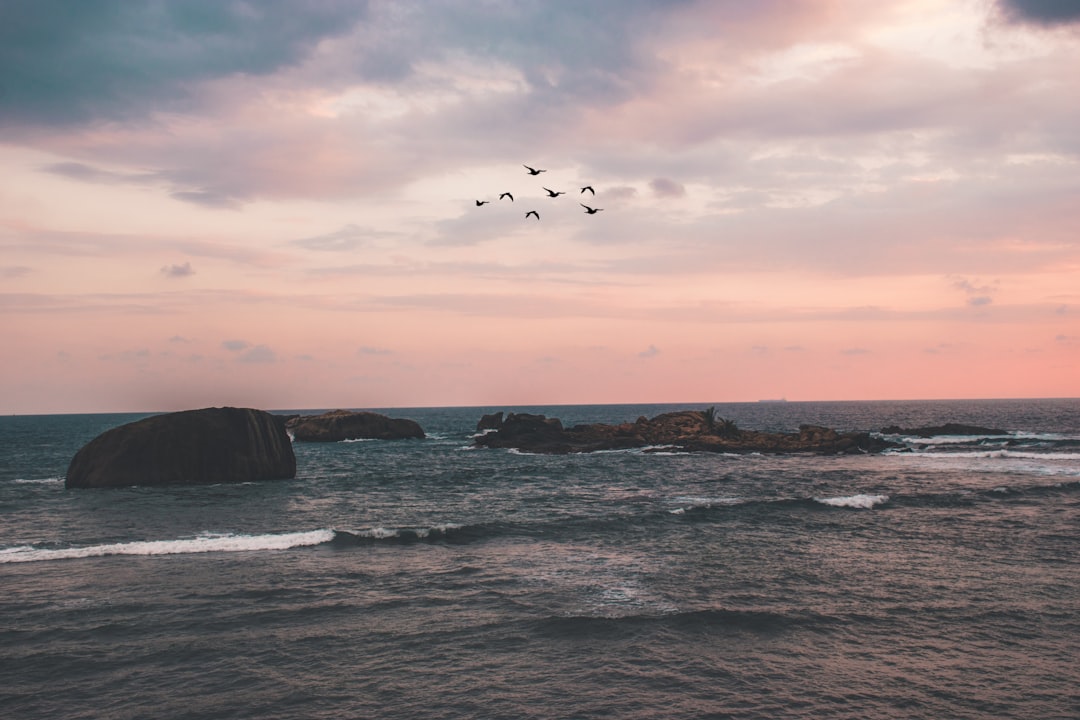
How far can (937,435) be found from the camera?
98750mm

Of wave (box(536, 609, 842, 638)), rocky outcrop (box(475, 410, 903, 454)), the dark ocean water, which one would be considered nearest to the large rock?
the dark ocean water

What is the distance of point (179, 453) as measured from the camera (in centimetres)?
4803

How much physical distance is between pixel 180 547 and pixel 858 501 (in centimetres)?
3374

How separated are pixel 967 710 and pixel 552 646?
8600mm

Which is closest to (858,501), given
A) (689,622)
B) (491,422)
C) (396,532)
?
(689,622)

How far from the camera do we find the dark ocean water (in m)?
14.2

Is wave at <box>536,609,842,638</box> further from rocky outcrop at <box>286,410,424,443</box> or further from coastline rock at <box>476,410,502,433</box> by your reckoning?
rocky outcrop at <box>286,410,424,443</box>

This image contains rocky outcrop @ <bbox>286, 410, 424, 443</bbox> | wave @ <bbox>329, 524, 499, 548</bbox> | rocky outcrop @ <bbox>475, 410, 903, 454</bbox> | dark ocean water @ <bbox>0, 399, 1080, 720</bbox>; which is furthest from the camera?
rocky outcrop @ <bbox>286, 410, 424, 443</bbox>

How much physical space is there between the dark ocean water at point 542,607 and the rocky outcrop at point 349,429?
7137 cm

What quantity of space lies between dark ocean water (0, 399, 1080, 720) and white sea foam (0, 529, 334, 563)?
0.16 m

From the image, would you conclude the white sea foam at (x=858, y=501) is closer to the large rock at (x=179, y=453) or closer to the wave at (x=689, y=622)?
the wave at (x=689, y=622)

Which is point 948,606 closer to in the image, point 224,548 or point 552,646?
point 552,646

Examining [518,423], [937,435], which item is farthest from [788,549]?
[937,435]

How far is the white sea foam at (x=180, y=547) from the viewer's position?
27.0 m
